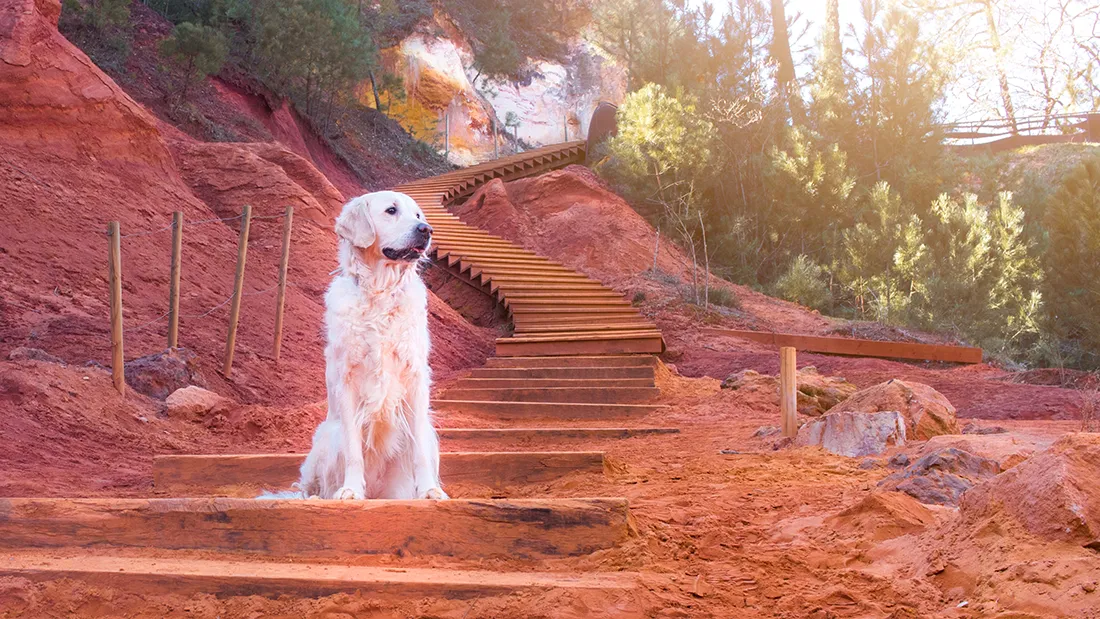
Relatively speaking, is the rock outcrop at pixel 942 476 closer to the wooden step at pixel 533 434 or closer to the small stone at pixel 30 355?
the wooden step at pixel 533 434

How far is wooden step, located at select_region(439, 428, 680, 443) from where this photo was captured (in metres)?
7.14

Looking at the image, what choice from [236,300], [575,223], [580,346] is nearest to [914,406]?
[236,300]

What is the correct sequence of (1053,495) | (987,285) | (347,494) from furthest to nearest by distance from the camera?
(987,285) < (347,494) < (1053,495)

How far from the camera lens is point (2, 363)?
25.4 ft

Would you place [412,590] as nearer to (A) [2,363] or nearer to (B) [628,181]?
(A) [2,363]

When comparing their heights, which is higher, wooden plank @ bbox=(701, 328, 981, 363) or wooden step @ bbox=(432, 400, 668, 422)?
wooden plank @ bbox=(701, 328, 981, 363)

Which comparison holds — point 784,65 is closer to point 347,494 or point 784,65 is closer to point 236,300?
point 236,300

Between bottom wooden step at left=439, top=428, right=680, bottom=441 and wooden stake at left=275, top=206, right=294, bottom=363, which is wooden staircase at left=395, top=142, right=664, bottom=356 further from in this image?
bottom wooden step at left=439, top=428, right=680, bottom=441

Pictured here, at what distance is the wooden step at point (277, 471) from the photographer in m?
5.28

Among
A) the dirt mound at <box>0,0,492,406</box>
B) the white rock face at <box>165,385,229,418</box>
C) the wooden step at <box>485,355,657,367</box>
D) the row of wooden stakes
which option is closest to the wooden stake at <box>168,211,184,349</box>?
the row of wooden stakes

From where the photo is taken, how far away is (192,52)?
18.5 metres

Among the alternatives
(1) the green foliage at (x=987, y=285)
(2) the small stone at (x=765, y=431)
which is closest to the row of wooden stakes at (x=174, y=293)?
(2) the small stone at (x=765, y=431)

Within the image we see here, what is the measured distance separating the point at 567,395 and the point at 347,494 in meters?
7.07

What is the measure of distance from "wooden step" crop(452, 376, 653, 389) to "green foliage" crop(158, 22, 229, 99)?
10.7 m
